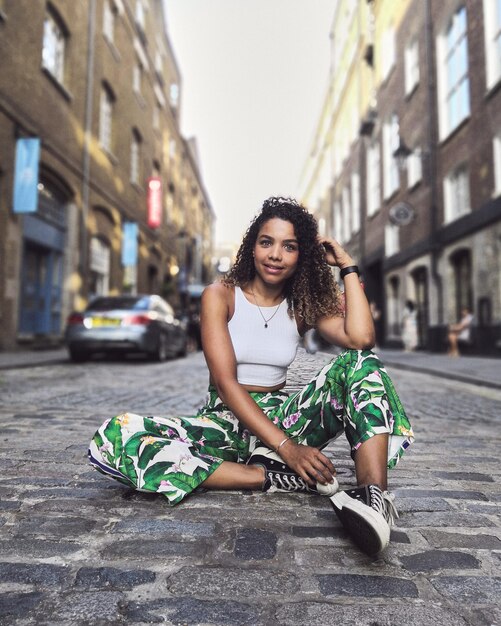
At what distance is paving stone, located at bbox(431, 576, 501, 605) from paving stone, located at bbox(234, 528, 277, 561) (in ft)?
1.70

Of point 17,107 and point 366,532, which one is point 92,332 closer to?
point 17,107

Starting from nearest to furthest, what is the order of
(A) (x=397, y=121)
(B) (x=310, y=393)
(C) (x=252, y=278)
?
(B) (x=310, y=393)
(C) (x=252, y=278)
(A) (x=397, y=121)

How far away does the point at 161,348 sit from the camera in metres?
11.8

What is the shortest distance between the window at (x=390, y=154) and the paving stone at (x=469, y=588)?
18.8 metres

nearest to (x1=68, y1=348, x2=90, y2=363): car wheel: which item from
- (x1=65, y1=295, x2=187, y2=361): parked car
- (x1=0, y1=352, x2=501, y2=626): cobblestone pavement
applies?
(x1=65, y1=295, x2=187, y2=361): parked car

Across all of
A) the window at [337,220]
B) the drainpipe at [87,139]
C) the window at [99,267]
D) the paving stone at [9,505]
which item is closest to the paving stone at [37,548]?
the paving stone at [9,505]

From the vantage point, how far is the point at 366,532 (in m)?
1.69

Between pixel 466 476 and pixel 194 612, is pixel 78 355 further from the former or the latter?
pixel 194 612

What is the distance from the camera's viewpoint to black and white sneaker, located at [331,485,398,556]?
1.67 metres

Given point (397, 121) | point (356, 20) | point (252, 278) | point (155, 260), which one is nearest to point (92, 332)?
point (252, 278)

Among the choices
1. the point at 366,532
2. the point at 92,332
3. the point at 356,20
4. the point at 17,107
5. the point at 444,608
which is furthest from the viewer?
the point at 356,20

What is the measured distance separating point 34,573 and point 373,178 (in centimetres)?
2255

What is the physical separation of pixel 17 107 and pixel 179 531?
12416 mm

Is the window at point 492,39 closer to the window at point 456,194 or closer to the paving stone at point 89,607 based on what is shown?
the window at point 456,194
